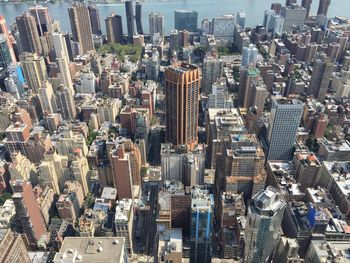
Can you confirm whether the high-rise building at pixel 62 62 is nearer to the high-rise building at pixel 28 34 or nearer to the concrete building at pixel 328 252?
the high-rise building at pixel 28 34

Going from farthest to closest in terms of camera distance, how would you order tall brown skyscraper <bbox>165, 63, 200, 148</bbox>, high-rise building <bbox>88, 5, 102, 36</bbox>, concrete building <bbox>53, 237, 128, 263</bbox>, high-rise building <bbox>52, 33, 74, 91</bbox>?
high-rise building <bbox>88, 5, 102, 36</bbox> → high-rise building <bbox>52, 33, 74, 91</bbox> → tall brown skyscraper <bbox>165, 63, 200, 148</bbox> → concrete building <bbox>53, 237, 128, 263</bbox>

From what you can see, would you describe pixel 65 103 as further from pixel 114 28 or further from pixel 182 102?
pixel 114 28

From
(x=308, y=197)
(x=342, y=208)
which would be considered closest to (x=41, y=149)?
(x=308, y=197)

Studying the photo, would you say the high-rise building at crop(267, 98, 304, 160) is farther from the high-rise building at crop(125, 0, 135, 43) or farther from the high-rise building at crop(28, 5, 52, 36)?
the high-rise building at crop(28, 5, 52, 36)

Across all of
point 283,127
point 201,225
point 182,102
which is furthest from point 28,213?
point 283,127

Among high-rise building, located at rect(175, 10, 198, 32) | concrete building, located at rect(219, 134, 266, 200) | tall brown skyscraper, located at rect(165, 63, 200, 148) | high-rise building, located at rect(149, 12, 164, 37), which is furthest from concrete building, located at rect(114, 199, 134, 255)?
high-rise building, located at rect(175, 10, 198, 32)

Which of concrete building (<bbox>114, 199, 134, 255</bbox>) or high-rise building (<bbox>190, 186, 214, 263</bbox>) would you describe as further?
concrete building (<bbox>114, 199, 134, 255</bbox>)
